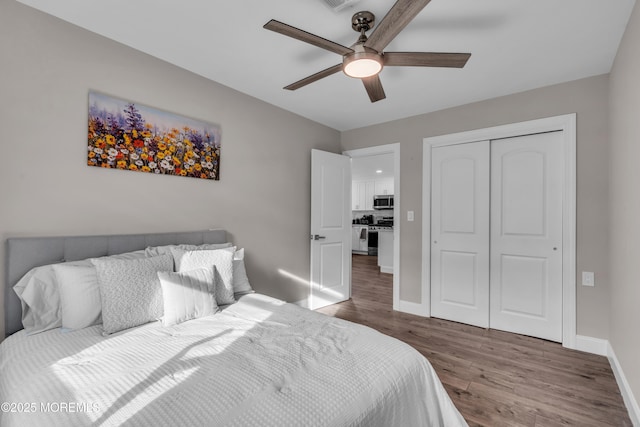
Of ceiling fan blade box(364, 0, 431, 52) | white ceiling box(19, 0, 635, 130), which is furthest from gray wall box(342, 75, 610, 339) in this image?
ceiling fan blade box(364, 0, 431, 52)

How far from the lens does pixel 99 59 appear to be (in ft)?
7.15

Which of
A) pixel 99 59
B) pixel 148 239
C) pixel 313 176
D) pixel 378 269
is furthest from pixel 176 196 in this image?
pixel 378 269

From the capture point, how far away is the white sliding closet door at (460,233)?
3.37 meters

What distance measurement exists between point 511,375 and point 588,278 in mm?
1203

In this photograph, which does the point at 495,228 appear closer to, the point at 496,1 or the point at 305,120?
the point at 496,1

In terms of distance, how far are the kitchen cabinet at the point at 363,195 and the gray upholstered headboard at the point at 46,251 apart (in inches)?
298

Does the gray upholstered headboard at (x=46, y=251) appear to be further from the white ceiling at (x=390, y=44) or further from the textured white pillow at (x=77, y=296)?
the white ceiling at (x=390, y=44)

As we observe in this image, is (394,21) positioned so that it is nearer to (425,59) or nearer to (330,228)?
(425,59)

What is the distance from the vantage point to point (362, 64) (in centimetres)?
187

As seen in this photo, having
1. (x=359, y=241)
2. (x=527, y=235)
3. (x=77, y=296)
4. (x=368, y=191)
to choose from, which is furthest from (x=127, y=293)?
(x=368, y=191)

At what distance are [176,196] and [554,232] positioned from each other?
3.52m

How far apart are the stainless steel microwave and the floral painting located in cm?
655

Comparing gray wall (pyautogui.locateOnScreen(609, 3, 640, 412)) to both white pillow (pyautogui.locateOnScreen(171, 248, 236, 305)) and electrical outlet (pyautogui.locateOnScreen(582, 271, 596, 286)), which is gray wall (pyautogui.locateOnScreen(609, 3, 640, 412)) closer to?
electrical outlet (pyautogui.locateOnScreen(582, 271, 596, 286))

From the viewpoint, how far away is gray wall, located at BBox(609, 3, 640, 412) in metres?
1.78
